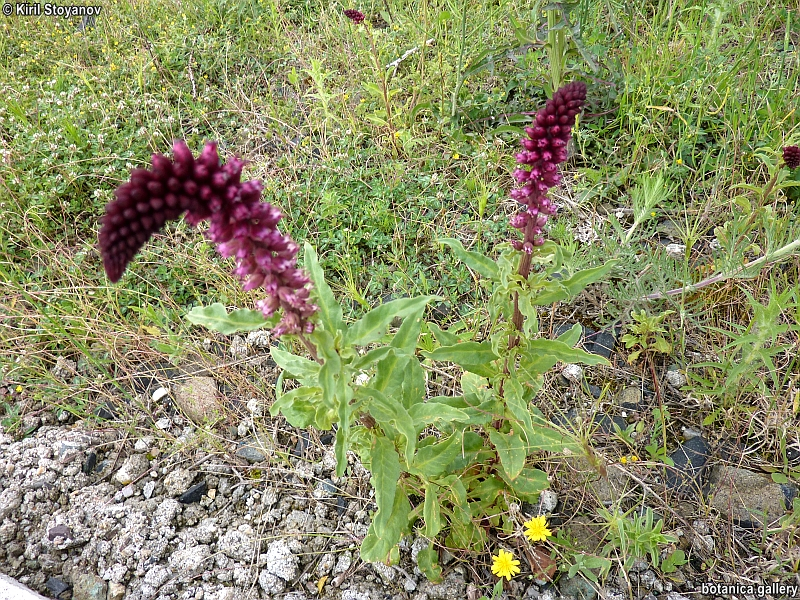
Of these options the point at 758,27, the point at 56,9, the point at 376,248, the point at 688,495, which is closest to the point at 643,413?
the point at 688,495

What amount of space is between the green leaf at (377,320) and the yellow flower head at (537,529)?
1.31 m

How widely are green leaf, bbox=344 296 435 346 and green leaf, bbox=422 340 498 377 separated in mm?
470

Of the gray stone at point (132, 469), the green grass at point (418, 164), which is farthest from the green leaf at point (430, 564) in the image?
the gray stone at point (132, 469)

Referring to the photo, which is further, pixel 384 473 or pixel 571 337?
pixel 571 337

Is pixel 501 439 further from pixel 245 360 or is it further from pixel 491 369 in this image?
pixel 245 360

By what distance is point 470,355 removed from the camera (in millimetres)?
2369

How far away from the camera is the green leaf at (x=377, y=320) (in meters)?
1.86

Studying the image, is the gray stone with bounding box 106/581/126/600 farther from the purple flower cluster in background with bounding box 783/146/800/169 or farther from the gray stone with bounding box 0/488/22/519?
the purple flower cluster in background with bounding box 783/146/800/169

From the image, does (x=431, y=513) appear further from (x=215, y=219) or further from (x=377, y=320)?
(x=215, y=219)

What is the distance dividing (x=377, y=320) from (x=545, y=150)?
2.76ft

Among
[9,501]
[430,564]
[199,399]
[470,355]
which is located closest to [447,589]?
[430,564]

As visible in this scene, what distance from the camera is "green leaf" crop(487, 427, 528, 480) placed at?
7.96 ft

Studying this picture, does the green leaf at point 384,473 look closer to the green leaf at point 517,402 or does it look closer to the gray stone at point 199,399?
the green leaf at point 517,402

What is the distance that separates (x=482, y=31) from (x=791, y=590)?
4.41 metres
